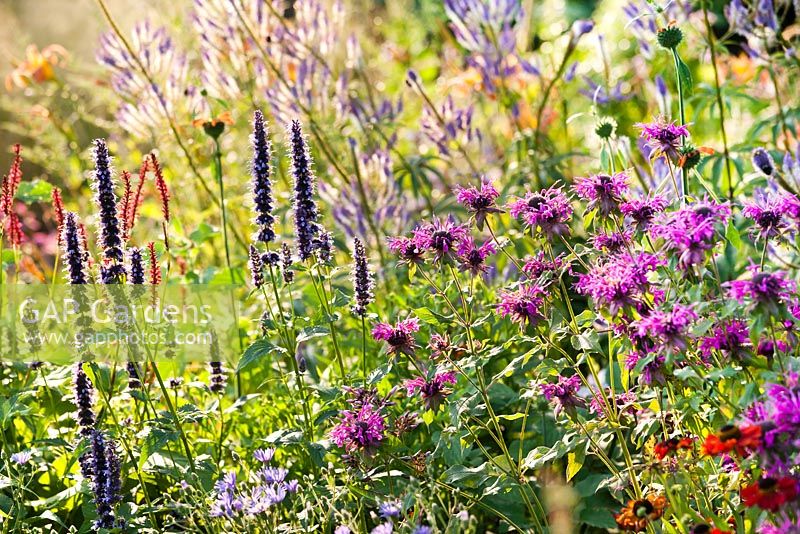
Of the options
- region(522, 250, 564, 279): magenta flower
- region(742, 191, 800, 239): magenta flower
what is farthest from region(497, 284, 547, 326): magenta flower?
region(742, 191, 800, 239): magenta flower

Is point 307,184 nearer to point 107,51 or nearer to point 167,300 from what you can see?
point 167,300

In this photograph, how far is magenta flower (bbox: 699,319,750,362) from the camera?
1732mm

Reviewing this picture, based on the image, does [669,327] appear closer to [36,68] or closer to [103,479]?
[103,479]

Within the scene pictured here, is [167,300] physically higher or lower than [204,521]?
higher

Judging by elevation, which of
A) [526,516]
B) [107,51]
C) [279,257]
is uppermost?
[107,51]

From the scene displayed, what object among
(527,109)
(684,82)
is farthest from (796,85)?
(684,82)

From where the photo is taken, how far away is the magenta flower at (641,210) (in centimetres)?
186

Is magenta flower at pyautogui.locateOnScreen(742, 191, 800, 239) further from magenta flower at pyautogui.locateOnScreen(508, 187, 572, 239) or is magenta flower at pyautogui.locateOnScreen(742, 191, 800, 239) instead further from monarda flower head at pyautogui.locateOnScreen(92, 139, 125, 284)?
monarda flower head at pyautogui.locateOnScreen(92, 139, 125, 284)

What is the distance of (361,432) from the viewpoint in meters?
1.96

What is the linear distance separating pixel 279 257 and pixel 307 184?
0.73 feet

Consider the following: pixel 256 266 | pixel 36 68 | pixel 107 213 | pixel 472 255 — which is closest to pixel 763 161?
pixel 472 255

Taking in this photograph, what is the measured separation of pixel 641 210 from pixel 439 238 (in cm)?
39

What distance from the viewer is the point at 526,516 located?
96.0 inches

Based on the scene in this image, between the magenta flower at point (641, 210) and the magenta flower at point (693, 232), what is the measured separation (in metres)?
0.15
